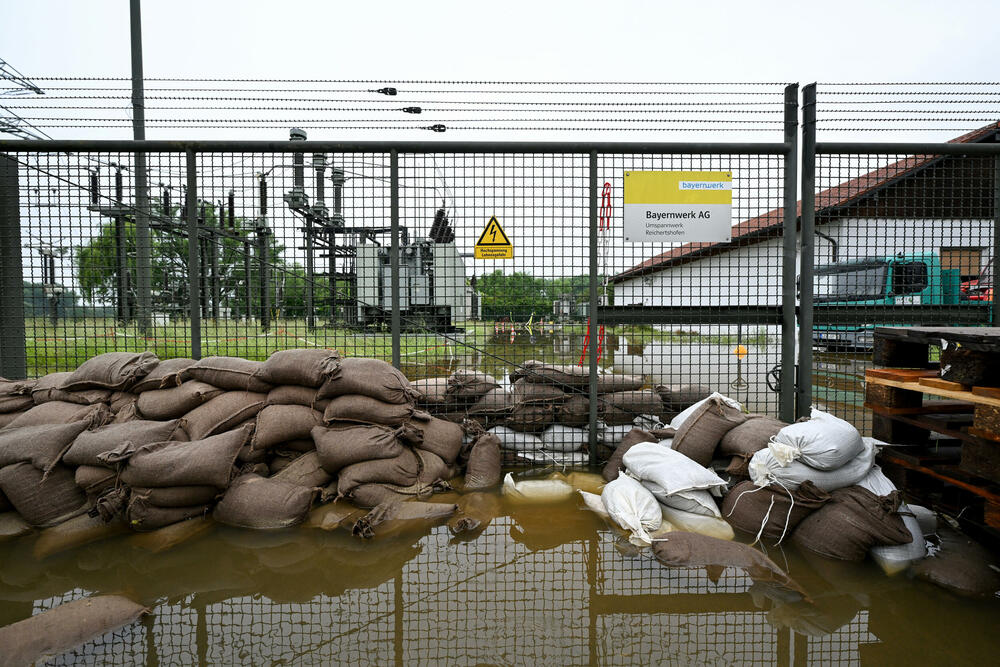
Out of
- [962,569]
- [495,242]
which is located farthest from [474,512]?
[962,569]

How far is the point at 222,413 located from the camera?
133 inches

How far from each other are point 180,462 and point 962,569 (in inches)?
164

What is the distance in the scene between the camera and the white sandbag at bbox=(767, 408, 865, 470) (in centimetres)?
277

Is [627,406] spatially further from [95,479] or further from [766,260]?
[95,479]

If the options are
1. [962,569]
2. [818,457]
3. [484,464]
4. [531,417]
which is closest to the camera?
[962,569]

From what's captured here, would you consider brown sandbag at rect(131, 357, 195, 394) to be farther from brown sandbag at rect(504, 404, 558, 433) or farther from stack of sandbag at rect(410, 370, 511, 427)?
brown sandbag at rect(504, 404, 558, 433)

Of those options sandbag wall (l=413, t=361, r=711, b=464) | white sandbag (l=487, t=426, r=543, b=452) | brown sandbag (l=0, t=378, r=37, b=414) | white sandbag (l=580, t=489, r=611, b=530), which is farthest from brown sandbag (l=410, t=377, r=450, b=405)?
brown sandbag (l=0, t=378, r=37, b=414)

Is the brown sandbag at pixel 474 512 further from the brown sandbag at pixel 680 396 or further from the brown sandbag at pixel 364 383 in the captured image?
the brown sandbag at pixel 680 396

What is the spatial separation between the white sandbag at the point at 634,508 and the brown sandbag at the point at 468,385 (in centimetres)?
142

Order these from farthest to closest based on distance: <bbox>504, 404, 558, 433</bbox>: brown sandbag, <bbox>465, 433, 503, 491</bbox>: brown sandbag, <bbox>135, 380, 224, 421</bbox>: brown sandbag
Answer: <bbox>504, 404, 558, 433</bbox>: brown sandbag, <bbox>465, 433, 503, 491</bbox>: brown sandbag, <bbox>135, 380, 224, 421</bbox>: brown sandbag

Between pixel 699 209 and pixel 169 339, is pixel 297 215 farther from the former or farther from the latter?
pixel 699 209

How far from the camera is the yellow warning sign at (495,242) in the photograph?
4133 millimetres

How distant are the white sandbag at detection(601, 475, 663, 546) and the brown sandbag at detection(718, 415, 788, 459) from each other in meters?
0.69

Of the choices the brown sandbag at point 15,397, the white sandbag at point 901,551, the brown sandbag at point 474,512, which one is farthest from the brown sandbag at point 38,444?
the white sandbag at point 901,551
